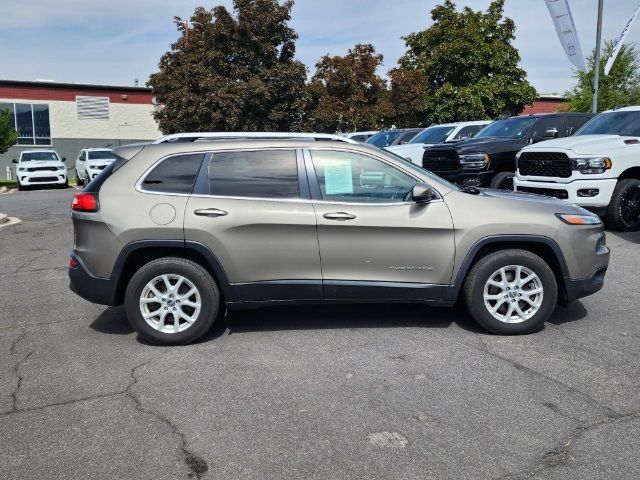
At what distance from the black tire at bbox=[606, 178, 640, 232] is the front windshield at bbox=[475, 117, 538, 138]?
9.56ft

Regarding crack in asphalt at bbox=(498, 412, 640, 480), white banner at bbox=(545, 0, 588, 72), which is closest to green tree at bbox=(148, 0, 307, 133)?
white banner at bbox=(545, 0, 588, 72)

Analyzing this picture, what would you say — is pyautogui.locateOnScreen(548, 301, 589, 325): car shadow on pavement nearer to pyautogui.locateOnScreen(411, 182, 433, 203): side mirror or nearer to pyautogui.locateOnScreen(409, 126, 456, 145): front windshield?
pyautogui.locateOnScreen(411, 182, 433, 203): side mirror

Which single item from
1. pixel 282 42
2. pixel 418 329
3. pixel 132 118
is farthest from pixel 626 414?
pixel 132 118

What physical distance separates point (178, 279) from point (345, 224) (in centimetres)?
147

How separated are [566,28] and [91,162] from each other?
57.6 feet

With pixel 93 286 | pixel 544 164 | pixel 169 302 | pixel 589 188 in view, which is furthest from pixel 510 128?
pixel 93 286

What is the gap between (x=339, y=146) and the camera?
5414mm

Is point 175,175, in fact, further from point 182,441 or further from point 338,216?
point 182,441

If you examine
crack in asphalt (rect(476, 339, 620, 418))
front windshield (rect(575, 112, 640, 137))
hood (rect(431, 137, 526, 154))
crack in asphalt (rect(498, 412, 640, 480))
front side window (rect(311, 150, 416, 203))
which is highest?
front windshield (rect(575, 112, 640, 137))

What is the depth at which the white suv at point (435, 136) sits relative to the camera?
14.8m

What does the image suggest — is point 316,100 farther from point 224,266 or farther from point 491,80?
point 224,266

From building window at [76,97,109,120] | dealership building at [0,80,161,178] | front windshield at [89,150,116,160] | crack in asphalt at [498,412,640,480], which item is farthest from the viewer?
building window at [76,97,109,120]

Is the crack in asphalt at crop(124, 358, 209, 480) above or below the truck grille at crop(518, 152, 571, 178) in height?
below

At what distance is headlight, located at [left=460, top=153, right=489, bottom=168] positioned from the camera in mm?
11742
